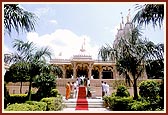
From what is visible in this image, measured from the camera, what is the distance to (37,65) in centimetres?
1199

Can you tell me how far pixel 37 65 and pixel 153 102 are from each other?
5369 millimetres

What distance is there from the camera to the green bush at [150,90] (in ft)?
30.5

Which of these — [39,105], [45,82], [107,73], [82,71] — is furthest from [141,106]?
[107,73]

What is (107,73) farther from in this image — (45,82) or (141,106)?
(141,106)

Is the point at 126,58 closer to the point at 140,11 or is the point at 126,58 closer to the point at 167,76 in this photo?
the point at 140,11

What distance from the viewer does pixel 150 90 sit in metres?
9.48

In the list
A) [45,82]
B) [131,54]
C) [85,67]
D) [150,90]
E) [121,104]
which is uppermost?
[85,67]

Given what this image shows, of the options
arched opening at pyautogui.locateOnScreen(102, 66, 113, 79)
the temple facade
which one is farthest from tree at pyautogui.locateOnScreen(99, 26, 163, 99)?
arched opening at pyautogui.locateOnScreen(102, 66, 113, 79)

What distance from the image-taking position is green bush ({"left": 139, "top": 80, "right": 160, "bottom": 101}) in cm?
930

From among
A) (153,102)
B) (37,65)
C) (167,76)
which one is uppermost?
(37,65)

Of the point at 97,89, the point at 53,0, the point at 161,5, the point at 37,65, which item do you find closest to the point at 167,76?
the point at 161,5

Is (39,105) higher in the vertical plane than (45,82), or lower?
lower

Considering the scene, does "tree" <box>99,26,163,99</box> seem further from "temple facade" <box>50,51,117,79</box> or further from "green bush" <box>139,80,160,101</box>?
"temple facade" <box>50,51,117,79</box>

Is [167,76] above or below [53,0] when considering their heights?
below
